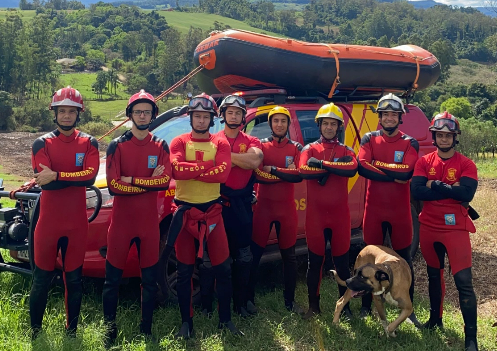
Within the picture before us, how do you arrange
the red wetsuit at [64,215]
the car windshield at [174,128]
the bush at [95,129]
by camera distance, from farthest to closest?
the bush at [95,129], the car windshield at [174,128], the red wetsuit at [64,215]

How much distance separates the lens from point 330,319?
4.92 meters

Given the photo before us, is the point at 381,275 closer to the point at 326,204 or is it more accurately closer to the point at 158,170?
the point at 326,204

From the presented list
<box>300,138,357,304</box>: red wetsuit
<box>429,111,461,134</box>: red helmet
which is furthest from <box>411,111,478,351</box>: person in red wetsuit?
<box>300,138,357,304</box>: red wetsuit

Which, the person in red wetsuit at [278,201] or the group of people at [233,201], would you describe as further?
the person in red wetsuit at [278,201]

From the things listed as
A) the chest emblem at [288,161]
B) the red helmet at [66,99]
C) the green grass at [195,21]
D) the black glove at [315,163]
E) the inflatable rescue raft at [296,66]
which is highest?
the green grass at [195,21]

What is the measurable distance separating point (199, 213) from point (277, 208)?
2.94 feet

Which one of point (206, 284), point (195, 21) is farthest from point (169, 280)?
point (195, 21)

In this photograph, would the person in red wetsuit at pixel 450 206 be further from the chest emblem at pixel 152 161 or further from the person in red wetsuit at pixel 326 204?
the chest emblem at pixel 152 161

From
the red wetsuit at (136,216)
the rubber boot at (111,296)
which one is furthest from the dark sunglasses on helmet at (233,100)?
the rubber boot at (111,296)

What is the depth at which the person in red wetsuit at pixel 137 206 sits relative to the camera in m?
4.25

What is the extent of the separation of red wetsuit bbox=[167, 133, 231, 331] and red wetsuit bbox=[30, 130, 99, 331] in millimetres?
761

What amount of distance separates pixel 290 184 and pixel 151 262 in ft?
5.20

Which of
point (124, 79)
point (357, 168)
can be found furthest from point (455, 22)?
point (357, 168)

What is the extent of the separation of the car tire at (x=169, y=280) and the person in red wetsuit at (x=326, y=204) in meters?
1.15
